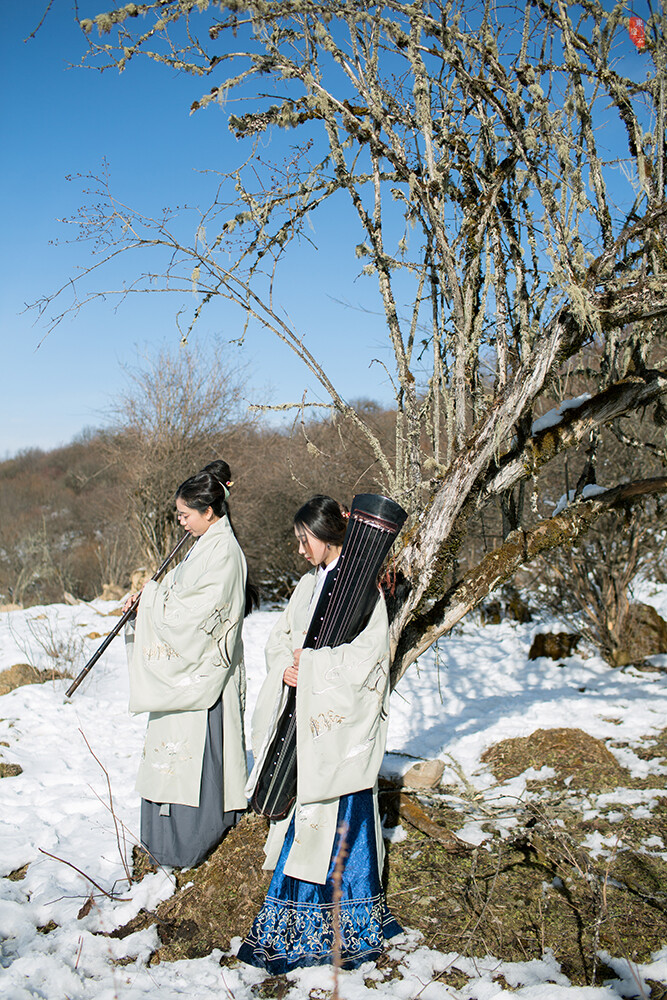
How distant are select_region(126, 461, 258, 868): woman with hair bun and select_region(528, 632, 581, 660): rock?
16.6 feet

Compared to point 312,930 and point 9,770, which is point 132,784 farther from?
point 312,930

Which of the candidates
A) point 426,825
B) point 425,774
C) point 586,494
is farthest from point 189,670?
point 586,494

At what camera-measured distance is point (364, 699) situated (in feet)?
8.19

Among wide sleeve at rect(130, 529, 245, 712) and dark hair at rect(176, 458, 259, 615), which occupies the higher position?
dark hair at rect(176, 458, 259, 615)

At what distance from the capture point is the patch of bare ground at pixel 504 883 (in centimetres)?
240

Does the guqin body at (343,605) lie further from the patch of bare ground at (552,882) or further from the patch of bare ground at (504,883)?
the patch of bare ground at (552,882)

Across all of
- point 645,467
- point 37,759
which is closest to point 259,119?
point 37,759

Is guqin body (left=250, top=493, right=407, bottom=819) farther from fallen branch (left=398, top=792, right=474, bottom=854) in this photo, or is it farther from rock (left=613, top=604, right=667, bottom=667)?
rock (left=613, top=604, right=667, bottom=667)

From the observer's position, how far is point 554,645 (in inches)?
289

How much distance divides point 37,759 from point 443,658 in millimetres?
4463

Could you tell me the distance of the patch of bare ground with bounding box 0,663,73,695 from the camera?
6.27m

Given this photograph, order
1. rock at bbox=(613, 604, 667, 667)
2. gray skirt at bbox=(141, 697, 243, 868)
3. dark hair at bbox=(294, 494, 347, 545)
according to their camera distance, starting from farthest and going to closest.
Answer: rock at bbox=(613, 604, 667, 667), gray skirt at bbox=(141, 697, 243, 868), dark hair at bbox=(294, 494, 347, 545)

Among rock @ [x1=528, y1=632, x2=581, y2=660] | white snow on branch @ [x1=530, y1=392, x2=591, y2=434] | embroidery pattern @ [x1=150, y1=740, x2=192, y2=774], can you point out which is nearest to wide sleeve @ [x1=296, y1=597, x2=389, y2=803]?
embroidery pattern @ [x1=150, y1=740, x2=192, y2=774]

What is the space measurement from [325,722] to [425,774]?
174 cm
